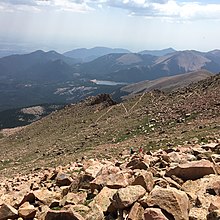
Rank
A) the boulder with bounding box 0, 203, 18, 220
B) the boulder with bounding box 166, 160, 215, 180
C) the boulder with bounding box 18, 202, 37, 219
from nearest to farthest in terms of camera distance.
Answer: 1. the boulder with bounding box 18, 202, 37, 219
2. the boulder with bounding box 0, 203, 18, 220
3. the boulder with bounding box 166, 160, 215, 180

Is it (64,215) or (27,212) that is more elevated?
(64,215)

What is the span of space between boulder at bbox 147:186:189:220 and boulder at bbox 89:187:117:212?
154cm

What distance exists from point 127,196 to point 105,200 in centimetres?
128

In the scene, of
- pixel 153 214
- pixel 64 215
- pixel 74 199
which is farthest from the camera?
pixel 74 199

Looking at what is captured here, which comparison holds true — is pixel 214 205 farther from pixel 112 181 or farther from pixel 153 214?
pixel 112 181

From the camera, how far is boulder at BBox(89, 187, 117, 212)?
39.1 feet

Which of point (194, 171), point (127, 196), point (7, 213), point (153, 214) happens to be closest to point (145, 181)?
point (127, 196)

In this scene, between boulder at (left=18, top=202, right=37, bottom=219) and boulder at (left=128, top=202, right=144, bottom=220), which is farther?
boulder at (left=18, top=202, right=37, bottom=219)

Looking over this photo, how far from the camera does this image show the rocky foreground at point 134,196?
1066cm

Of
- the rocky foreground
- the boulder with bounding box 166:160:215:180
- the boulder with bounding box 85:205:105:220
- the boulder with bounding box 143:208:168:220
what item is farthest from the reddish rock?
the boulder with bounding box 85:205:105:220

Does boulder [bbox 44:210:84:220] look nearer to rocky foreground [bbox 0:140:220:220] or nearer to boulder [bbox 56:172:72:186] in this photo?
rocky foreground [bbox 0:140:220:220]

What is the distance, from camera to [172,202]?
34.8ft

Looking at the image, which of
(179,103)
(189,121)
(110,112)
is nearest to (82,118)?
(110,112)

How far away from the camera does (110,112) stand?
67812 mm
